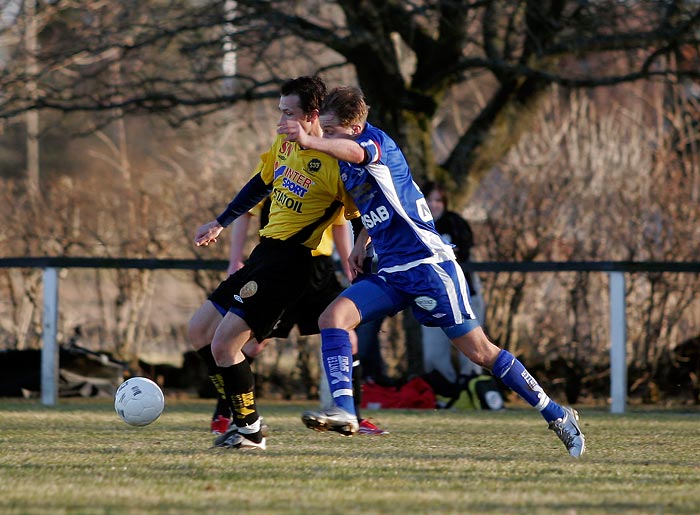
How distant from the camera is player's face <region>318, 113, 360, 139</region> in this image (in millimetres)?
5816

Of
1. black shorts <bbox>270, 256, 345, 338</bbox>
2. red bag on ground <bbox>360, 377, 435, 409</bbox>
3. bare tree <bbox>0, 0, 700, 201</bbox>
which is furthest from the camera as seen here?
bare tree <bbox>0, 0, 700, 201</bbox>

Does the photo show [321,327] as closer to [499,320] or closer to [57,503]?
[57,503]

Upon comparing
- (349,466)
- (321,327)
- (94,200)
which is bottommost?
(349,466)

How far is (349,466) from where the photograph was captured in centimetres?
549

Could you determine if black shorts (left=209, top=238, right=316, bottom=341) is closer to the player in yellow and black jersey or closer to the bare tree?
the player in yellow and black jersey

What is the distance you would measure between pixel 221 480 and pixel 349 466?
794 millimetres

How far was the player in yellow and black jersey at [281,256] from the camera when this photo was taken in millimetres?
6133

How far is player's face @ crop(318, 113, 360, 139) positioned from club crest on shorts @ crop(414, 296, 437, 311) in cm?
88

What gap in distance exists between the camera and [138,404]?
670cm

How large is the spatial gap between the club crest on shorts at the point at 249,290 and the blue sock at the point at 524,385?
4.30ft

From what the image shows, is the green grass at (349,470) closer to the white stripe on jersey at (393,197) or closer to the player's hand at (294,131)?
the white stripe on jersey at (393,197)

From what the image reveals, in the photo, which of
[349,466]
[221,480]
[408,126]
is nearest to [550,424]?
[349,466]

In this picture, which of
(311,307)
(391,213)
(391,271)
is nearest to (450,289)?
(391,271)

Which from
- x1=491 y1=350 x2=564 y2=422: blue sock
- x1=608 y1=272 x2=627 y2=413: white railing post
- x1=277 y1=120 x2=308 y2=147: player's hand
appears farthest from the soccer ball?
x1=608 y1=272 x2=627 y2=413: white railing post
